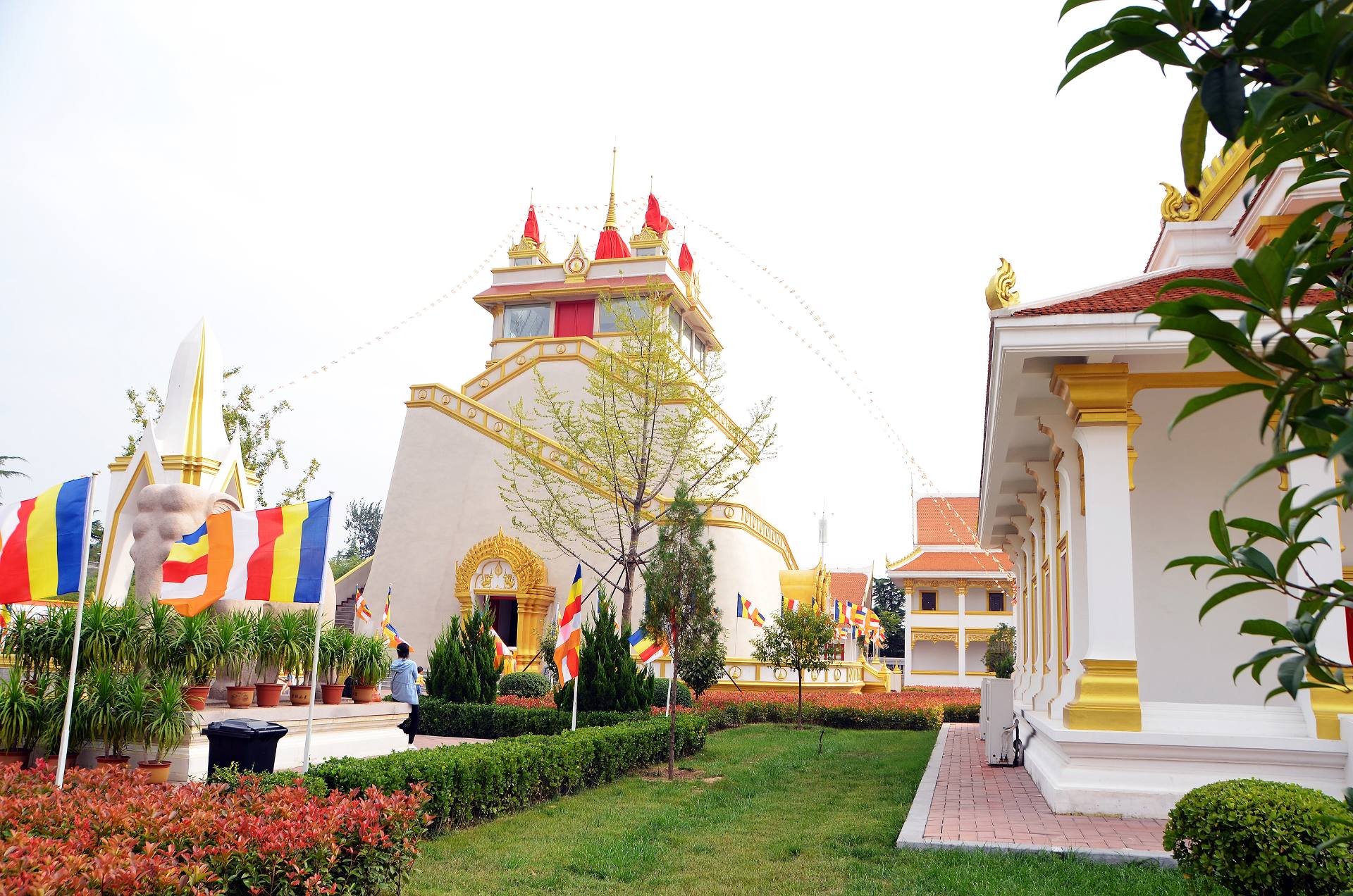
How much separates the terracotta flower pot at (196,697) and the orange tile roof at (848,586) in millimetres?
45908

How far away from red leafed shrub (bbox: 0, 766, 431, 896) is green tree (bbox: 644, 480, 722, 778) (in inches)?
324

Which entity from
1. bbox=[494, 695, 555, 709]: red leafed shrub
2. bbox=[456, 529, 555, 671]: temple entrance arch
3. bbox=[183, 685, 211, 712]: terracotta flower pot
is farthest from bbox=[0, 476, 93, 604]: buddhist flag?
bbox=[456, 529, 555, 671]: temple entrance arch

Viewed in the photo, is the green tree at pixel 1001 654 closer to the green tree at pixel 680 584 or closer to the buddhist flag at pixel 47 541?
the green tree at pixel 680 584

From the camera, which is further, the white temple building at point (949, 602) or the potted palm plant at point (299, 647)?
the white temple building at point (949, 602)

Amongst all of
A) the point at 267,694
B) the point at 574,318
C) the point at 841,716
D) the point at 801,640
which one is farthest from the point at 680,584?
the point at 574,318

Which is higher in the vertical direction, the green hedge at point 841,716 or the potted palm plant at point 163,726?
the potted palm plant at point 163,726

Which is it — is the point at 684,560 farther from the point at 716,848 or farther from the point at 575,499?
the point at 575,499

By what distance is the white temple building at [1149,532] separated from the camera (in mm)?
8352

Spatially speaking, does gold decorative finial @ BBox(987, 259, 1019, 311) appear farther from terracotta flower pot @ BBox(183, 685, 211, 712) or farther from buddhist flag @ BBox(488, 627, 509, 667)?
buddhist flag @ BBox(488, 627, 509, 667)

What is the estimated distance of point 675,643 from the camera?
46.2ft

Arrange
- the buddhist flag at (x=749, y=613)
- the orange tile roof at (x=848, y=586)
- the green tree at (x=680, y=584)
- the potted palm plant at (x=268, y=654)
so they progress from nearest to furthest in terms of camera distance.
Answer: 1. the potted palm plant at (x=268, y=654)
2. the green tree at (x=680, y=584)
3. the buddhist flag at (x=749, y=613)
4. the orange tile roof at (x=848, y=586)

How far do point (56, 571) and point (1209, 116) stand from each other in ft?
25.1

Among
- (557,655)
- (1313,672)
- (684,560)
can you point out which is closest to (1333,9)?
(1313,672)

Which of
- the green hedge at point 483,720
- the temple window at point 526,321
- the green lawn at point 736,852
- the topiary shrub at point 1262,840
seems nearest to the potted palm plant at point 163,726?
the green lawn at point 736,852
